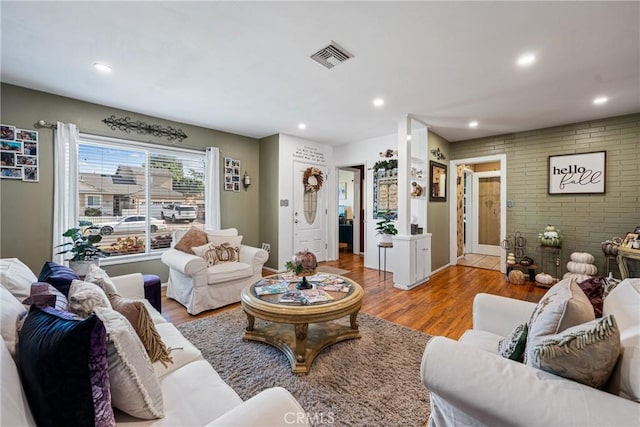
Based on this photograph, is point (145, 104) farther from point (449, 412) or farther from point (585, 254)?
point (585, 254)

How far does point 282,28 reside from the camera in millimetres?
2002

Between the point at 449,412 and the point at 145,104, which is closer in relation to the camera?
the point at 449,412

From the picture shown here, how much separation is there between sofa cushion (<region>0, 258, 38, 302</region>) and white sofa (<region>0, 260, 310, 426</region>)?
10 millimetres

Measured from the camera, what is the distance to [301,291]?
230cm

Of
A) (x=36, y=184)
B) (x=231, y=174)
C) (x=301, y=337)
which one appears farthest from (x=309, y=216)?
(x=36, y=184)

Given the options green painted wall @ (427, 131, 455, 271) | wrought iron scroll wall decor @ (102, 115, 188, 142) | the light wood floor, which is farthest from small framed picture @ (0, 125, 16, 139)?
green painted wall @ (427, 131, 455, 271)

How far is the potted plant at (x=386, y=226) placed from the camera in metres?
4.46

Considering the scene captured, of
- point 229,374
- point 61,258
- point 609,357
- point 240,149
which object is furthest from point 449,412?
point 240,149

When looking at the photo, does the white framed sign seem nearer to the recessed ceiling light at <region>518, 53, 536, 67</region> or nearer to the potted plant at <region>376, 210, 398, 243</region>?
the potted plant at <region>376, 210, 398, 243</region>

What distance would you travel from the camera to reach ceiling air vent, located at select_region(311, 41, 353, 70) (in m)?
2.23

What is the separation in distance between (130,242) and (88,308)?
3.17 meters

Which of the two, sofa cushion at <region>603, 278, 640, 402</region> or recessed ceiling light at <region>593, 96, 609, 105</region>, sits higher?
recessed ceiling light at <region>593, 96, 609, 105</region>

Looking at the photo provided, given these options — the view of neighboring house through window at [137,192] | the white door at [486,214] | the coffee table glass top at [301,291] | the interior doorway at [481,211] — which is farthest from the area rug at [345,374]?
the white door at [486,214]

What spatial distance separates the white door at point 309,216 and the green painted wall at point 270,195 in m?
0.39
